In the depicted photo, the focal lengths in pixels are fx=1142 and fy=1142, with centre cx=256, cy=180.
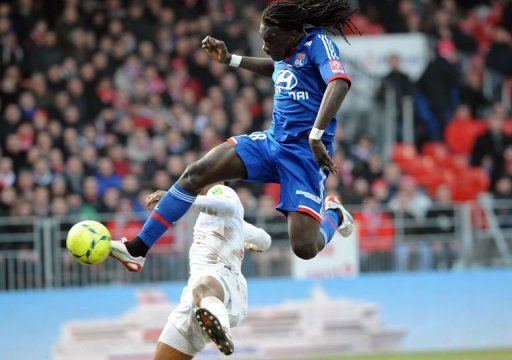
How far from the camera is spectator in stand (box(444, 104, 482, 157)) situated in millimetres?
18125

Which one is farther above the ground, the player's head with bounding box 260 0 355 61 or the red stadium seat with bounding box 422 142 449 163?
the player's head with bounding box 260 0 355 61

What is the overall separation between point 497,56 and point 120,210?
8.46 metres

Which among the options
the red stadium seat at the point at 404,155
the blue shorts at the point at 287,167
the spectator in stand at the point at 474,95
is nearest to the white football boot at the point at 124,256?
the blue shorts at the point at 287,167

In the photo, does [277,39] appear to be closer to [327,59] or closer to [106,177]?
[327,59]

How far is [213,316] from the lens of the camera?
7.80 metres

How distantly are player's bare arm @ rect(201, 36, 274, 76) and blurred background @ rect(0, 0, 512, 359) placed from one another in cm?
468

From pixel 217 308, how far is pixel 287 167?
4.36ft

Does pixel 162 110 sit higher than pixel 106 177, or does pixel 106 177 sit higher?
pixel 162 110

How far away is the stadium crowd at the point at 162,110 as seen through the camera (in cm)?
1491

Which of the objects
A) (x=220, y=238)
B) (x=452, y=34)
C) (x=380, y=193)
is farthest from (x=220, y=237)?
(x=452, y=34)

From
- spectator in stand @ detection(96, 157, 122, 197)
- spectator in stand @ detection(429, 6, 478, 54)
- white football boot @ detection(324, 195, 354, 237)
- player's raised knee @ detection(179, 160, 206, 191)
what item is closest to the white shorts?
player's raised knee @ detection(179, 160, 206, 191)

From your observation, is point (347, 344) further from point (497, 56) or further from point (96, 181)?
point (497, 56)

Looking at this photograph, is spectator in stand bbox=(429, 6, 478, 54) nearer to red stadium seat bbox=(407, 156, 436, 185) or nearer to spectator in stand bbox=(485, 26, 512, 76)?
spectator in stand bbox=(485, 26, 512, 76)

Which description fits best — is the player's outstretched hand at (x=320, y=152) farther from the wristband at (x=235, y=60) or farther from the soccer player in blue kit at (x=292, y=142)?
the wristband at (x=235, y=60)
